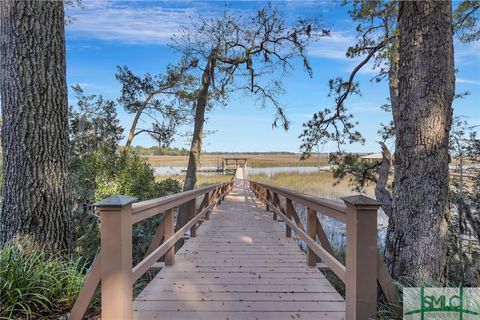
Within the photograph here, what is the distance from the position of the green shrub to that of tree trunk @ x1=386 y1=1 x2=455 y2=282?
303cm

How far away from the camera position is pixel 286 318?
8.57ft

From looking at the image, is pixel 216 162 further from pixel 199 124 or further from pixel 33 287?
pixel 33 287

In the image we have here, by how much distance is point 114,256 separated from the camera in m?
2.21

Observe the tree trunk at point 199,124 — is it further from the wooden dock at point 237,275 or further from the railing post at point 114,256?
the railing post at point 114,256

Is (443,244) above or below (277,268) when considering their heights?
above

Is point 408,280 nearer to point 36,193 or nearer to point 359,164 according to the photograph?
point 36,193

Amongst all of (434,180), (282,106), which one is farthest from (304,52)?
(434,180)

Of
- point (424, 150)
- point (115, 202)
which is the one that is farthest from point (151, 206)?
point (424, 150)

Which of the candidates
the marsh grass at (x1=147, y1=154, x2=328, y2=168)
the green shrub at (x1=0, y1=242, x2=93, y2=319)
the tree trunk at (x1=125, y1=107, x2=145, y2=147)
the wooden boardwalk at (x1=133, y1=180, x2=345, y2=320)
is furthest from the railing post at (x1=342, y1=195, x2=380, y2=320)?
the tree trunk at (x1=125, y1=107, x2=145, y2=147)

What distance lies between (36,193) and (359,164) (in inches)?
364

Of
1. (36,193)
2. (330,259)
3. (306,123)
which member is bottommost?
(330,259)

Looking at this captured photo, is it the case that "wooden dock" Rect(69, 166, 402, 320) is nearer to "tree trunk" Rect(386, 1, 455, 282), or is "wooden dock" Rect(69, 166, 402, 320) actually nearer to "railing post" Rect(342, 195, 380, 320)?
"railing post" Rect(342, 195, 380, 320)

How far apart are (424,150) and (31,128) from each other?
3907 mm

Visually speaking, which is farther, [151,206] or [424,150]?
[424,150]
